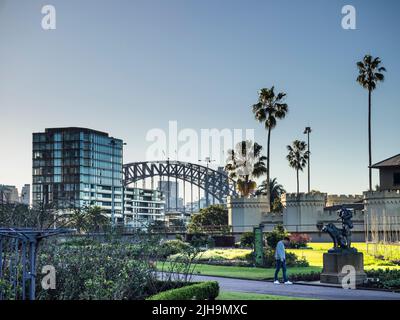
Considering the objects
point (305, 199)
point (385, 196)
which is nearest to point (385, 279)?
point (385, 196)

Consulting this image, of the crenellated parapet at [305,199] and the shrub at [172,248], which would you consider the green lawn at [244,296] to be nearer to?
the shrub at [172,248]

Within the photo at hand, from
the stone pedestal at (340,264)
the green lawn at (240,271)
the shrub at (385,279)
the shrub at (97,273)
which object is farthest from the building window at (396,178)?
the shrub at (97,273)

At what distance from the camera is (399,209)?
70.9 meters

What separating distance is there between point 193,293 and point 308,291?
574 cm

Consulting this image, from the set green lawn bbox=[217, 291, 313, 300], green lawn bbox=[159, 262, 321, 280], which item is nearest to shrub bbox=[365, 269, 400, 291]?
green lawn bbox=[159, 262, 321, 280]

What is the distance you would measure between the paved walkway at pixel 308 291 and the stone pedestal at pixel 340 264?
1044mm

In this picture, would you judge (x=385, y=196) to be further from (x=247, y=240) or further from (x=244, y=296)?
(x=244, y=296)

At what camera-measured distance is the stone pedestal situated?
24.3 m

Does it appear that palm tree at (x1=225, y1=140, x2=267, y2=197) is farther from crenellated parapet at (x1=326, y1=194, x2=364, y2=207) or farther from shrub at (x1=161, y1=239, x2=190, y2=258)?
shrub at (x1=161, y1=239, x2=190, y2=258)

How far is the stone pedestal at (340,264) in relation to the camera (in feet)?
79.9

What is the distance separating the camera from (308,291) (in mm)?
22297
